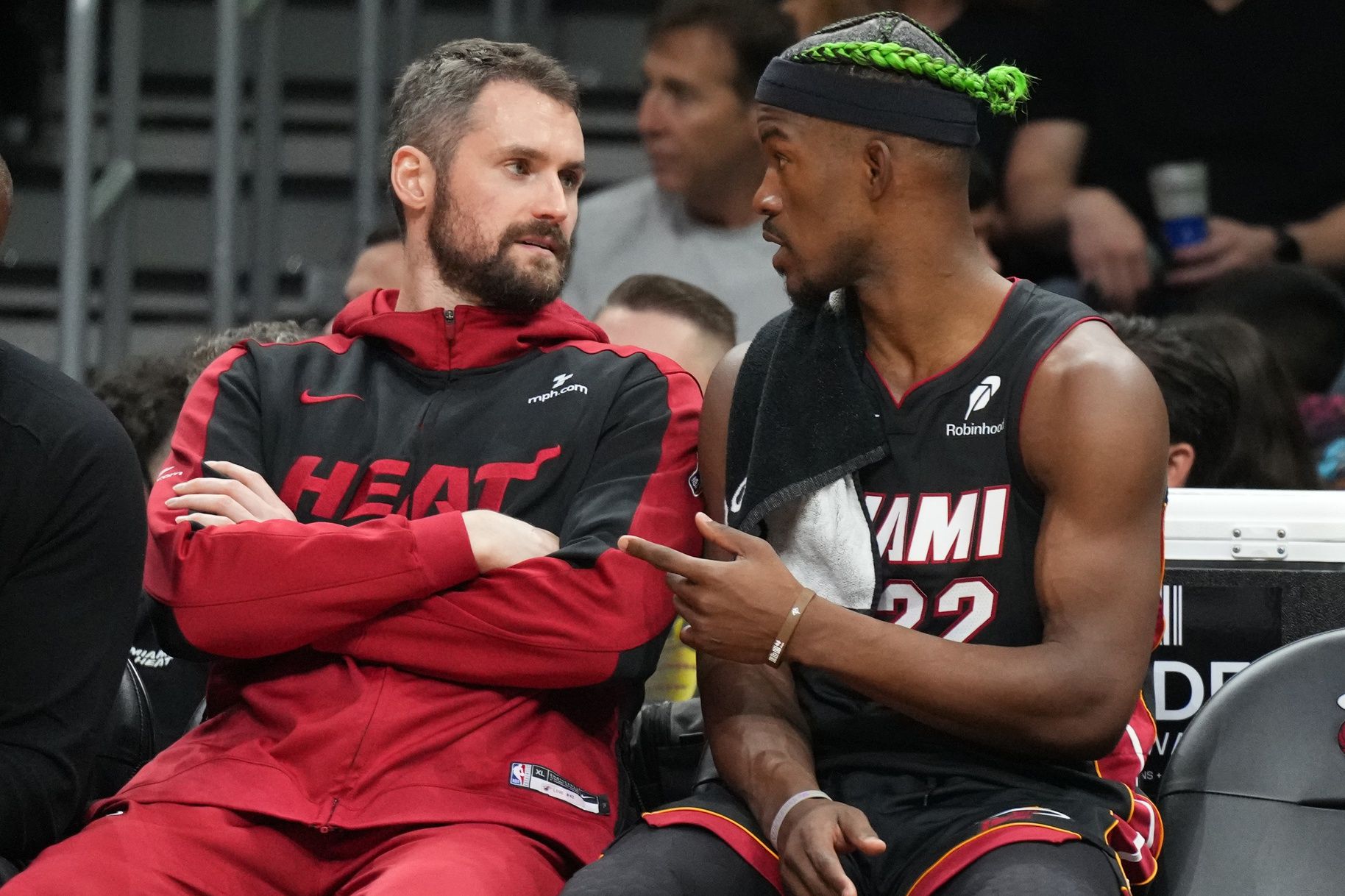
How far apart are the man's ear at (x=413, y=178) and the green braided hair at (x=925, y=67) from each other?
757mm

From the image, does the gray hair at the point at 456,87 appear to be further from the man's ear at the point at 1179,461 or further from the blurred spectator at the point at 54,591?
the man's ear at the point at 1179,461

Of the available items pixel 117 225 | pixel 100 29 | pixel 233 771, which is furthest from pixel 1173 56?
pixel 100 29

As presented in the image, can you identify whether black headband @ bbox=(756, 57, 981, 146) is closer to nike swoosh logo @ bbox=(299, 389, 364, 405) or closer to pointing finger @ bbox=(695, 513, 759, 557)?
pointing finger @ bbox=(695, 513, 759, 557)

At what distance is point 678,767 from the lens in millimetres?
2771

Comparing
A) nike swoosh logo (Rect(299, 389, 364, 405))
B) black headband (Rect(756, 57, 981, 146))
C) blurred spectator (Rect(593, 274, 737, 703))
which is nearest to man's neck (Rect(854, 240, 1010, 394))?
black headband (Rect(756, 57, 981, 146))

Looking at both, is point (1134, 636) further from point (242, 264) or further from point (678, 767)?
point (242, 264)

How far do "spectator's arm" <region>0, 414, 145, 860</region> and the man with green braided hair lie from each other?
2.33 feet

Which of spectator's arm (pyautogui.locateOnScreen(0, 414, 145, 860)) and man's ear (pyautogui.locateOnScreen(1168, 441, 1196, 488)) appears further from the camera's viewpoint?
man's ear (pyautogui.locateOnScreen(1168, 441, 1196, 488))

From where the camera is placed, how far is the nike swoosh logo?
106 inches

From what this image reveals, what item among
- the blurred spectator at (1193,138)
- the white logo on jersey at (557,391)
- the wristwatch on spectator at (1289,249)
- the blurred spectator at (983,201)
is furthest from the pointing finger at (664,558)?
the wristwatch on spectator at (1289,249)

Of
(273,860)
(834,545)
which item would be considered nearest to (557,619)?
(834,545)

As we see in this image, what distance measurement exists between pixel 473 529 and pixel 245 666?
447 mm

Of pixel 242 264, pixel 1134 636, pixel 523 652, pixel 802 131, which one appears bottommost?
pixel 242 264

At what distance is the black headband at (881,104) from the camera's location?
2.36m
